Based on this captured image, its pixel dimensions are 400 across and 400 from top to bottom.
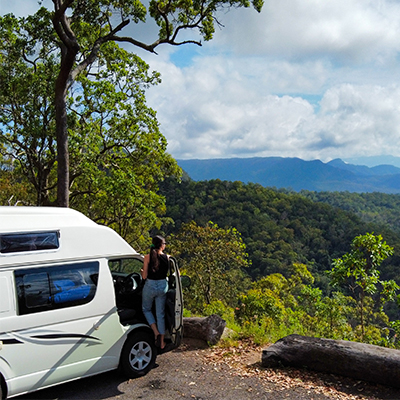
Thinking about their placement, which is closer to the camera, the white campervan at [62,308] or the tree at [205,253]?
the white campervan at [62,308]

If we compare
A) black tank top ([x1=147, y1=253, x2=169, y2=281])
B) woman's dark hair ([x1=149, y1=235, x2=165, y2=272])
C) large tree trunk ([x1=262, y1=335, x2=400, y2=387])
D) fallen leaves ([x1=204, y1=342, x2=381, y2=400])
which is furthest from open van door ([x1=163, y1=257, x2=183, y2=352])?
large tree trunk ([x1=262, y1=335, x2=400, y2=387])

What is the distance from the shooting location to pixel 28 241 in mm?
4988

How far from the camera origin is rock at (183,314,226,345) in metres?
7.79

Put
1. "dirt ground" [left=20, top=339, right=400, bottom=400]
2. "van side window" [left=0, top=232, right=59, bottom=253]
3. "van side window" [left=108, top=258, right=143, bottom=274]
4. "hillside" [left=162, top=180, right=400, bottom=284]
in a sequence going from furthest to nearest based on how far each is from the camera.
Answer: "hillside" [left=162, top=180, right=400, bottom=284] → "van side window" [left=108, top=258, right=143, bottom=274] → "dirt ground" [left=20, top=339, right=400, bottom=400] → "van side window" [left=0, top=232, right=59, bottom=253]

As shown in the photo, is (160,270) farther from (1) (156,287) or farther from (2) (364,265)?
(2) (364,265)

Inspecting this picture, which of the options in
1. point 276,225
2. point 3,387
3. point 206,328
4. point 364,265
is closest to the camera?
point 3,387

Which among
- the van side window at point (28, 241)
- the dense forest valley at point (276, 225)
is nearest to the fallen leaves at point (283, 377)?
the van side window at point (28, 241)

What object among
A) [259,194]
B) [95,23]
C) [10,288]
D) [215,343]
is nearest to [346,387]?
[215,343]

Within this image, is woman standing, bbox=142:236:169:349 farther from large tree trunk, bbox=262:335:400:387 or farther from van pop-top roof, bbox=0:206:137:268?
large tree trunk, bbox=262:335:400:387

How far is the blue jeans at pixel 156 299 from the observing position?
242 inches

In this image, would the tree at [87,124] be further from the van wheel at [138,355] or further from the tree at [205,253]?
the van wheel at [138,355]

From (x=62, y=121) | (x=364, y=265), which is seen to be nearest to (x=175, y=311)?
(x=364, y=265)

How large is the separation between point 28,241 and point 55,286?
0.69 metres

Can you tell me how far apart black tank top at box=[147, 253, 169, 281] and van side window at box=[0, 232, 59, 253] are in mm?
1528
